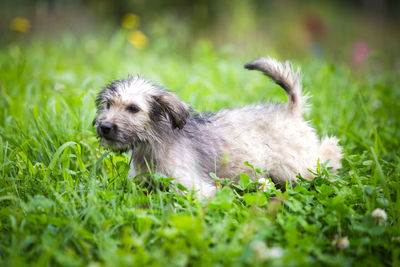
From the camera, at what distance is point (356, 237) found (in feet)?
7.85

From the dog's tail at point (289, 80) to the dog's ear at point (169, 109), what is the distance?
960 mm

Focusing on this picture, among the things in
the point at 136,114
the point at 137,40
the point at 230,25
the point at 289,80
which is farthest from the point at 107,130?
the point at 230,25

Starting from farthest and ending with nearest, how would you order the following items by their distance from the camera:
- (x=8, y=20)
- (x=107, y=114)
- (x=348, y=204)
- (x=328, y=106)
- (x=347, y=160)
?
(x=8, y=20)
(x=328, y=106)
(x=347, y=160)
(x=107, y=114)
(x=348, y=204)

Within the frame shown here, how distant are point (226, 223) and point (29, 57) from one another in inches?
238

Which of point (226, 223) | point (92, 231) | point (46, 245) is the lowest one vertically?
point (46, 245)

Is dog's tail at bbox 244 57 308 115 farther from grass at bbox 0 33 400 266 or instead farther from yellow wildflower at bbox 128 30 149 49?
yellow wildflower at bbox 128 30 149 49

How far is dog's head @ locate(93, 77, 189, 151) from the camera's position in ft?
9.14

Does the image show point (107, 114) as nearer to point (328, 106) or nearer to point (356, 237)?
point (356, 237)

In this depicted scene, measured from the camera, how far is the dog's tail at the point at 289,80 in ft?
11.1

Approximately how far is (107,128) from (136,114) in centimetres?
27

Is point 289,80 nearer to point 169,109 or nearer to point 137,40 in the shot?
point 169,109

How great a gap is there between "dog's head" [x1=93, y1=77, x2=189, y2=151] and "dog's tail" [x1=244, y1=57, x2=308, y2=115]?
948 millimetres

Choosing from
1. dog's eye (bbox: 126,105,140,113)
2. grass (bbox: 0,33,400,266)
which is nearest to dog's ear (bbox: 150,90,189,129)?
dog's eye (bbox: 126,105,140,113)

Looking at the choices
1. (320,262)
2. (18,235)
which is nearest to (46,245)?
(18,235)
